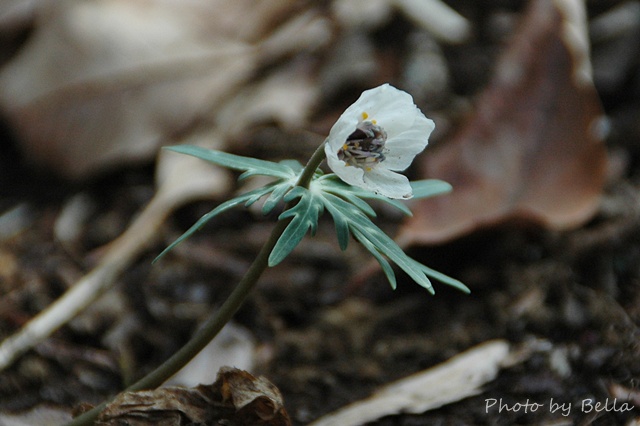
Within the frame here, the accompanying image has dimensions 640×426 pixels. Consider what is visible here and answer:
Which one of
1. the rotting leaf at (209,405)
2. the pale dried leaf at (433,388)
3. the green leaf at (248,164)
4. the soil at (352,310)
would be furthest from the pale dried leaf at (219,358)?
the green leaf at (248,164)

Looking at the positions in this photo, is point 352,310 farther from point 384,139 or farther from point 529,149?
point 384,139

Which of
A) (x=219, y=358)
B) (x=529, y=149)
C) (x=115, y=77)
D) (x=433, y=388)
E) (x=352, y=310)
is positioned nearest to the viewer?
(x=433, y=388)

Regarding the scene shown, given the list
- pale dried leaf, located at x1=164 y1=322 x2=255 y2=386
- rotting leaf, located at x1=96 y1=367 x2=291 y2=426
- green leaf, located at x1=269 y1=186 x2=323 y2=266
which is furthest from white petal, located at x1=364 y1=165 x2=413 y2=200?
pale dried leaf, located at x1=164 y1=322 x2=255 y2=386

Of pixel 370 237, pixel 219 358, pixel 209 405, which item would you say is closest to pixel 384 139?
pixel 370 237

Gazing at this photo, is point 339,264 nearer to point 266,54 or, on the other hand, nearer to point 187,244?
point 187,244

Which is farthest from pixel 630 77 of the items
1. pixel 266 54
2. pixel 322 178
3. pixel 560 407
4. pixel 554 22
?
pixel 322 178

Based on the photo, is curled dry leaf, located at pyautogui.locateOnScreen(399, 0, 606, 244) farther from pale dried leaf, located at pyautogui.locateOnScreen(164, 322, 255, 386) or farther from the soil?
pale dried leaf, located at pyautogui.locateOnScreen(164, 322, 255, 386)
